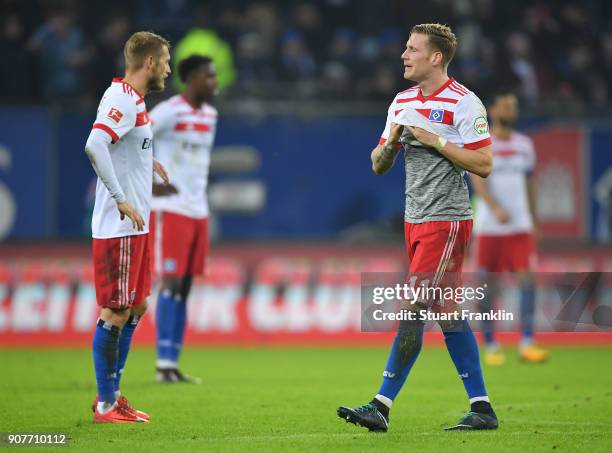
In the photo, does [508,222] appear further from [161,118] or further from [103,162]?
[103,162]

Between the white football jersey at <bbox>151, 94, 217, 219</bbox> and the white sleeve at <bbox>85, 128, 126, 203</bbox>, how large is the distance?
2916 millimetres

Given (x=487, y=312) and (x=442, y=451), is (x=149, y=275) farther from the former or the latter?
(x=487, y=312)

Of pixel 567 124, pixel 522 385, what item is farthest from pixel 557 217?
pixel 522 385

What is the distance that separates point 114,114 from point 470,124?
84.6 inches

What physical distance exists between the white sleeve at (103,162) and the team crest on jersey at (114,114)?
0.11 metres

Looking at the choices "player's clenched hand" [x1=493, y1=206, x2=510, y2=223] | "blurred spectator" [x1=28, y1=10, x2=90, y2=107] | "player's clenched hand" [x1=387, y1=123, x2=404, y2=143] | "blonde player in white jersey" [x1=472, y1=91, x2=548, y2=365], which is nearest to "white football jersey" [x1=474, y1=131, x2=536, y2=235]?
"blonde player in white jersey" [x1=472, y1=91, x2=548, y2=365]

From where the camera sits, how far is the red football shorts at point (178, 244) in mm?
9797

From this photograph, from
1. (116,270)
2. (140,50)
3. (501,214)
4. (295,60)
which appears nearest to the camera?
(116,270)

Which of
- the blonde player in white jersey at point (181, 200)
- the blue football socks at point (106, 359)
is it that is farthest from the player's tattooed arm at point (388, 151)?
the blonde player in white jersey at point (181, 200)

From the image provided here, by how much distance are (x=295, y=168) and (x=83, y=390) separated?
680 centimetres

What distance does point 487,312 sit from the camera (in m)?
12.0

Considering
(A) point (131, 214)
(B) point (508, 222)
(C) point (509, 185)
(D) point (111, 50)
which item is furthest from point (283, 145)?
(A) point (131, 214)

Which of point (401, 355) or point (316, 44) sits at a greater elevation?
point (316, 44)

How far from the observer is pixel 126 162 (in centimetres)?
713
